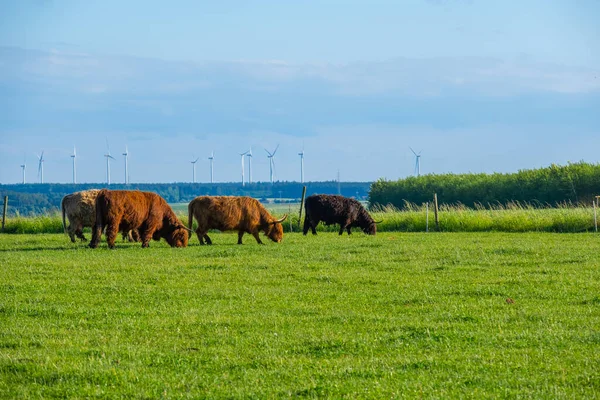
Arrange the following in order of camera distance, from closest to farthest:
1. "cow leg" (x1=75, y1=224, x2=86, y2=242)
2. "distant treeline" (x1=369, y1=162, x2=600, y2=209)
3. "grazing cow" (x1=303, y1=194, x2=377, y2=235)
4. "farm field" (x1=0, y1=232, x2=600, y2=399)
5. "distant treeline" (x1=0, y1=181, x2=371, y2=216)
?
"farm field" (x1=0, y1=232, x2=600, y2=399) < "cow leg" (x1=75, y1=224, x2=86, y2=242) < "grazing cow" (x1=303, y1=194, x2=377, y2=235) < "distant treeline" (x1=369, y1=162, x2=600, y2=209) < "distant treeline" (x1=0, y1=181, x2=371, y2=216)

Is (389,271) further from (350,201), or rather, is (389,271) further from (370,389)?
(350,201)

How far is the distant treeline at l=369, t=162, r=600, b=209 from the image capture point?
61.7m

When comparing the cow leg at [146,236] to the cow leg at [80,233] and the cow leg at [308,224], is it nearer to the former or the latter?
the cow leg at [80,233]

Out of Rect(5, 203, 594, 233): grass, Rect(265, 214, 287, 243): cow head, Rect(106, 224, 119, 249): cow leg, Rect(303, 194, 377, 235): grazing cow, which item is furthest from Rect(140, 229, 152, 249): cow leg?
Rect(5, 203, 594, 233): grass

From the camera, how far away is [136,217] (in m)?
25.1

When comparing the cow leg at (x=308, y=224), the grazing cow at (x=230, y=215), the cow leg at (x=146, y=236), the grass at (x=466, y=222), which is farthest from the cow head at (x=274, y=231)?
the grass at (x=466, y=222)

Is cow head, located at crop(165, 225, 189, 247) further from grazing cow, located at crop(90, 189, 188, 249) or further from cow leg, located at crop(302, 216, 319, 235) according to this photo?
cow leg, located at crop(302, 216, 319, 235)

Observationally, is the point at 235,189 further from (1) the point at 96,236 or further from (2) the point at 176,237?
(1) the point at 96,236

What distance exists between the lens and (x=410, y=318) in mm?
11953

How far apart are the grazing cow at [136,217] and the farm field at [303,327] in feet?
13.5

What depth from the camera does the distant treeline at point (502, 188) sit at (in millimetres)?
61719

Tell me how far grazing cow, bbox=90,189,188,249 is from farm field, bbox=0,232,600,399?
412cm

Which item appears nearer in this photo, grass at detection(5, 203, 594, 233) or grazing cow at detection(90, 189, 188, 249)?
grazing cow at detection(90, 189, 188, 249)

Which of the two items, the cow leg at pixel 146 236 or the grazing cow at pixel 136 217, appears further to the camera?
the cow leg at pixel 146 236
